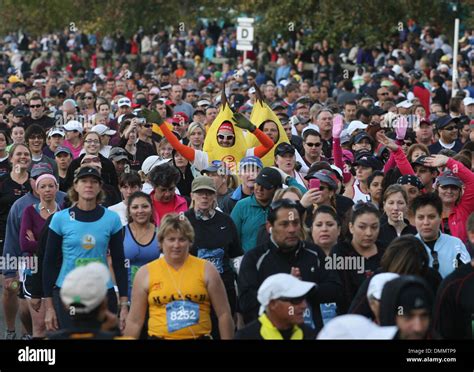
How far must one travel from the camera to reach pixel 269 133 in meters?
16.0

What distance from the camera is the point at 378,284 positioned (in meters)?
8.35

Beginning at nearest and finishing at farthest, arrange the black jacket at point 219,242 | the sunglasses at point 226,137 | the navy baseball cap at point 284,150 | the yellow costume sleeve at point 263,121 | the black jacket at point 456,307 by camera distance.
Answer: the black jacket at point 456,307
the black jacket at point 219,242
the navy baseball cap at point 284,150
the sunglasses at point 226,137
the yellow costume sleeve at point 263,121

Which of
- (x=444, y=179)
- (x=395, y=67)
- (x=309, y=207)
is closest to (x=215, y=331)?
(x=309, y=207)

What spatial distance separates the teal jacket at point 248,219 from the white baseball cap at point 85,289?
180 inches

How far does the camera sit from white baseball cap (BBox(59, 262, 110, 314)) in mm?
7098

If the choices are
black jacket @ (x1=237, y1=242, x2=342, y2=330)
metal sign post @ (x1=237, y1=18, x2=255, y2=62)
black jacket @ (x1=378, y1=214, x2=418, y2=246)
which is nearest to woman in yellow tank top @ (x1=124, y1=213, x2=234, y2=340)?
black jacket @ (x1=237, y1=242, x2=342, y2=330)

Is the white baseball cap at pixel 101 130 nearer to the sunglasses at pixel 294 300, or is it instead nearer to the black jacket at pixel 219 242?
the black jacket at pixel 219 242

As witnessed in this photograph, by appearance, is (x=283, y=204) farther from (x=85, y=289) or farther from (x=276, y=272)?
(x=85, y=289)

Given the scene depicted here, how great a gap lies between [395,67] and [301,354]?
23.9 metres

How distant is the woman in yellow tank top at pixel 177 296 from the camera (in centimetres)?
948

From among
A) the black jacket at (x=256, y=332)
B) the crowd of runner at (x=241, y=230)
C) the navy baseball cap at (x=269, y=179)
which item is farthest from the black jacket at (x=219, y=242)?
the black jacket at (x=256, y=332)

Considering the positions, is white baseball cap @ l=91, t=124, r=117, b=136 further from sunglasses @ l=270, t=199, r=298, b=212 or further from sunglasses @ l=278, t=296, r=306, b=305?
sunglasses @ l=278, t=296, r=306, b=305

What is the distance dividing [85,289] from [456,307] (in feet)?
8.66

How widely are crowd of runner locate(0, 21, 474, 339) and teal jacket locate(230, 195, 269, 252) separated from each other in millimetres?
14
